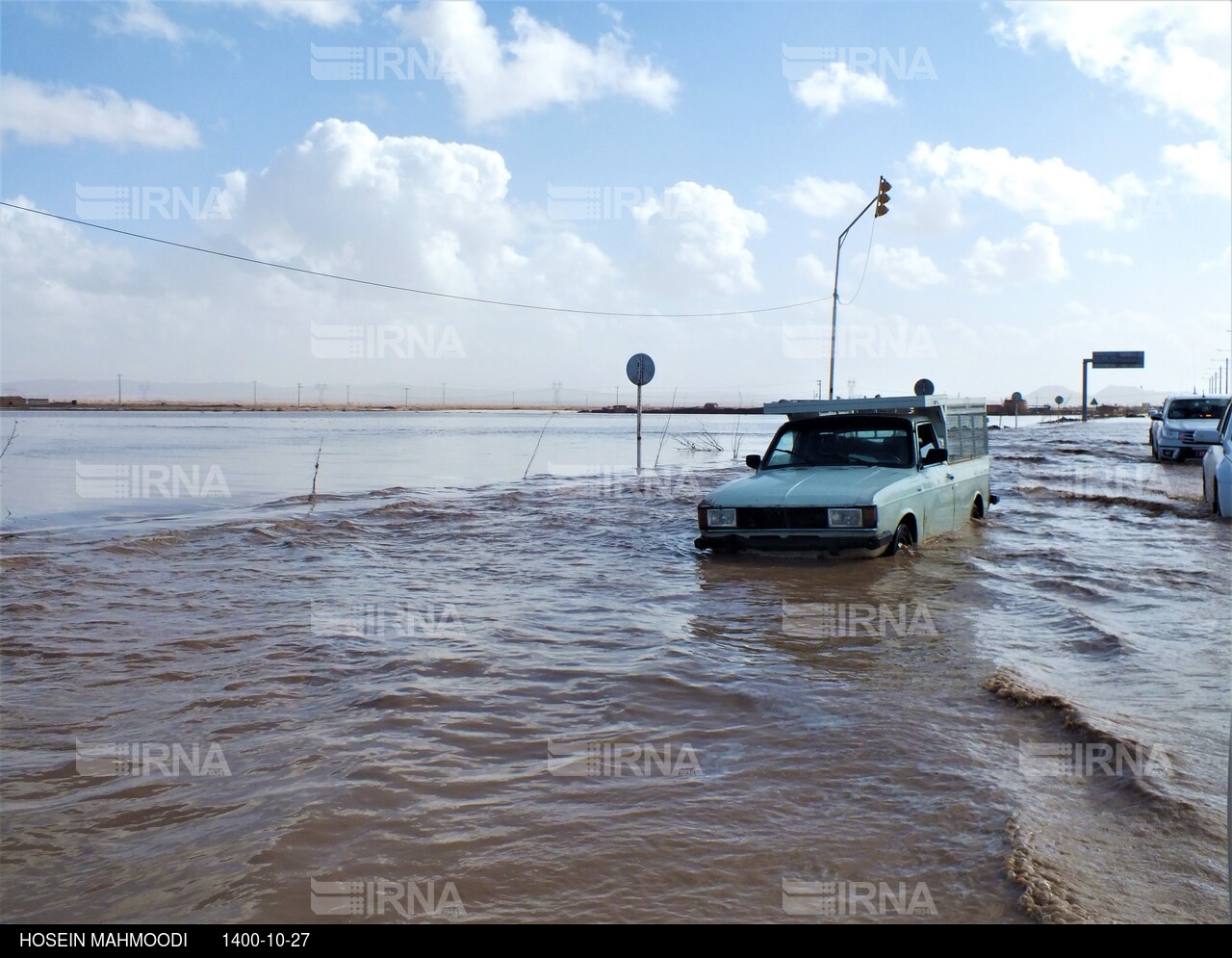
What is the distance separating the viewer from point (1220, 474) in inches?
461

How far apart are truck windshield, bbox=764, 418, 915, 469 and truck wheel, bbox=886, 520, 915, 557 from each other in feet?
2.64

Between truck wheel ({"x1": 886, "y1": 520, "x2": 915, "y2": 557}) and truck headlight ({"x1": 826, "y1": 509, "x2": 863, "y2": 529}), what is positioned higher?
truck headlight ({"x1": 826, "y1": 509, "x2": 863, "y2": 529})

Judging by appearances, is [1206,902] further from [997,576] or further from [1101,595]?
[997,576]

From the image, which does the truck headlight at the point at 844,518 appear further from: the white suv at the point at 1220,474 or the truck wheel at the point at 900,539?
the white suv at the point at 1220,474

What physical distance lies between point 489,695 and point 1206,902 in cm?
323

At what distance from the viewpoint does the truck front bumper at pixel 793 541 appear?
26.3 feet

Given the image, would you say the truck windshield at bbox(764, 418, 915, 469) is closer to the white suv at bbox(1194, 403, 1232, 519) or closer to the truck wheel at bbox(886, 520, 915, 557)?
the truck wheel at bbox(886, 520, 915, 557)

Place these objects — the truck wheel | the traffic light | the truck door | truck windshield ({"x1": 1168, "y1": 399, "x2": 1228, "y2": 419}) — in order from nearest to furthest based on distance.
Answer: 1. the truck wheel
2. the truck door
3. the traffic light
4. truck windshield ({"x1": 1168, "y1": 399, "x2": 1228, "y2": 419})

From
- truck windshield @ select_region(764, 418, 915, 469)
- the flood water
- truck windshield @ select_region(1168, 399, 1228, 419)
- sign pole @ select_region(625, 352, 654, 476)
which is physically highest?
sign pole @ select_region(625, 352, 654, 476)

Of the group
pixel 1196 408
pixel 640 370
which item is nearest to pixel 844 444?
pixel 640 370

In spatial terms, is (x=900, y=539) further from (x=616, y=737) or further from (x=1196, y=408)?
(x=1196, y=408)

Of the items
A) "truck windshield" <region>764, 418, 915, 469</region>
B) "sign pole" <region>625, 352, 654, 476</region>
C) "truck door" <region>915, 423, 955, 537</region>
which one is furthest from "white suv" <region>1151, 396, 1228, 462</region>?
"truck windshield" <region>764, 418, 915, 469</region>

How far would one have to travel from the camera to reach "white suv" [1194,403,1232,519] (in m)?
11.6

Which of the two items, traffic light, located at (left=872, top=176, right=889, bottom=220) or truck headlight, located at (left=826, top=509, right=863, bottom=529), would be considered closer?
truck headlight, located at (left=826, top=509, right=863, bottom=529)
